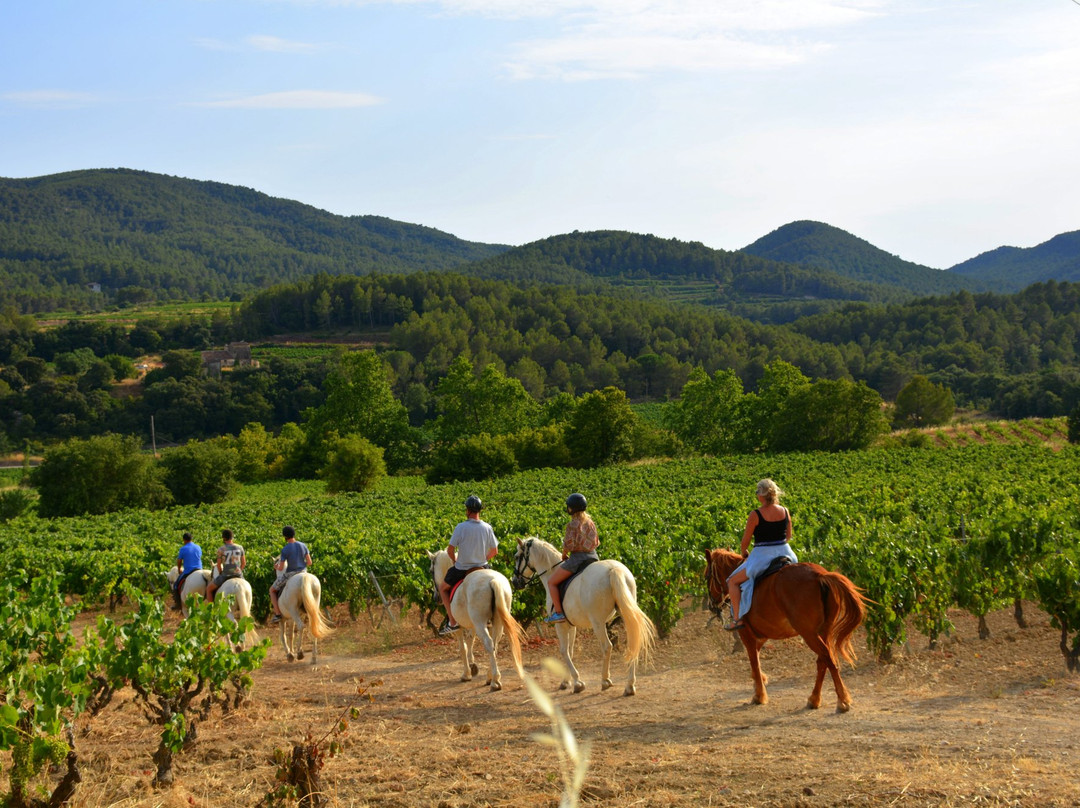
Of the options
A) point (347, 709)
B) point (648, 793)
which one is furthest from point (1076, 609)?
point (347, 709)

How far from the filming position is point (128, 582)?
1762 cm

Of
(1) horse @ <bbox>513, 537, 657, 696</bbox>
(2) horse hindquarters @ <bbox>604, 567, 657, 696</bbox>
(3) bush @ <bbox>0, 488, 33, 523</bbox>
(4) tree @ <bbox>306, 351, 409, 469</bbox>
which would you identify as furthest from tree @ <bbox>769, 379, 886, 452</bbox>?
(2) horse hindquarters @ <bbox>604, 567, 657, 696</bbox>

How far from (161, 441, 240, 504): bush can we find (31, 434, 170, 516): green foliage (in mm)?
3693

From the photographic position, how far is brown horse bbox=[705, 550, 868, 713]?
26.6 feet

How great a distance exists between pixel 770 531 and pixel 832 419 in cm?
5743

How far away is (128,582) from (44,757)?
12.9 metres

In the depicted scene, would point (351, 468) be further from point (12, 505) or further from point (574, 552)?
point (574, 552)

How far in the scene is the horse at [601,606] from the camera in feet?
30.8

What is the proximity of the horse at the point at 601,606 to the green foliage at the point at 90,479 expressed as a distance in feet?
146

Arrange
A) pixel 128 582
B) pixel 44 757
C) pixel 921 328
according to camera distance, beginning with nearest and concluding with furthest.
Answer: pixel 44 757, pixel 128 582, pixel 921 328

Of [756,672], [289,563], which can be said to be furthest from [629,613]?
[289,563]

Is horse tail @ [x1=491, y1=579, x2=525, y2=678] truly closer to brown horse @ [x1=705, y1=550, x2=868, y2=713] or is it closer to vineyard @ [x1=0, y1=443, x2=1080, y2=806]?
vineyard @ [x1=0, y1=443, x2=1080, y2=806]

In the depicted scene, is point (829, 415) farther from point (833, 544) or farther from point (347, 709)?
point (347, 709)

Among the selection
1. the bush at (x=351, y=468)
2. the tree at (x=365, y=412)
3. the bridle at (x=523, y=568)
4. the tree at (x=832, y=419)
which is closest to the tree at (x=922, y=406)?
the tree at (x=832, y=419)
